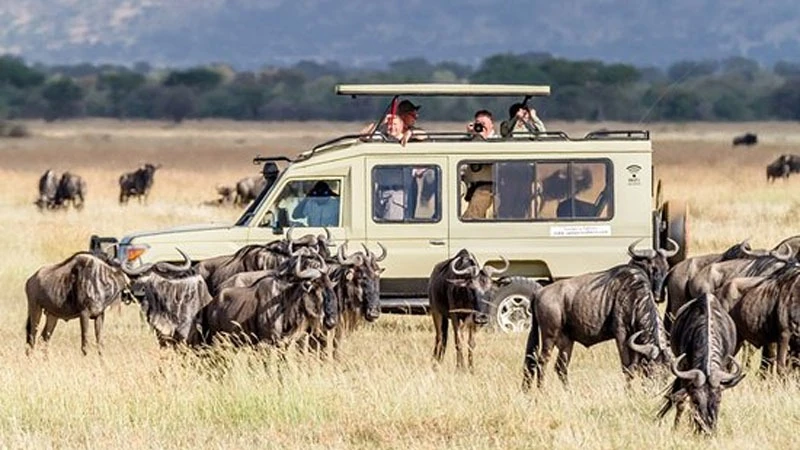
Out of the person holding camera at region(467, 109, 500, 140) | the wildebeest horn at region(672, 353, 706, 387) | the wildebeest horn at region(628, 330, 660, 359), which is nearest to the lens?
the wildebeest horn at region(672, 353, 706, 387)

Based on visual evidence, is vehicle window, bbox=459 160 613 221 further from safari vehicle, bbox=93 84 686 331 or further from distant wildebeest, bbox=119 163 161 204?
distant wildebeest, bbox=119 163 161 204

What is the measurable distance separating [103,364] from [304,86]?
111 meters

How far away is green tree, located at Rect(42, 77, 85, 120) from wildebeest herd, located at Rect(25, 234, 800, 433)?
3439 inches

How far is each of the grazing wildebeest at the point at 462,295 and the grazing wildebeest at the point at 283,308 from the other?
55.6 inches

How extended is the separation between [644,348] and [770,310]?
65.2 inches

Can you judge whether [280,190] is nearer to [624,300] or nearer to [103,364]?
[103,364]

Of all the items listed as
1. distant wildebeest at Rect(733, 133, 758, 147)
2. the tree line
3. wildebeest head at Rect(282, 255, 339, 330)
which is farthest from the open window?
the tree line

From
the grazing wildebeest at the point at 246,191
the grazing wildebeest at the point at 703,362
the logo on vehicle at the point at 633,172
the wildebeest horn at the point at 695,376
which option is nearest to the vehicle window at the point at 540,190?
the logo on vehicle at the point at 633,172

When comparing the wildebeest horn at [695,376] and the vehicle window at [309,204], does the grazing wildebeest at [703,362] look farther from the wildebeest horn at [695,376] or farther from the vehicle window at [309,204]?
the vehicle window at [309,204]

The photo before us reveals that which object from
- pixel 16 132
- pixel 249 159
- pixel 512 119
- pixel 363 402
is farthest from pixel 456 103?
pixel 363 402

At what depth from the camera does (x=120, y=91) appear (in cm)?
11812

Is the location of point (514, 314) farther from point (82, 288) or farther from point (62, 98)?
point (62, 98)

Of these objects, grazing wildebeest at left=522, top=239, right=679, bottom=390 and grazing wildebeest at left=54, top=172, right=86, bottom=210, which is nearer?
grazing wildebeest at left=522, top=239, right=679, bottom=390

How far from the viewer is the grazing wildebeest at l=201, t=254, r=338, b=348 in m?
14.9
